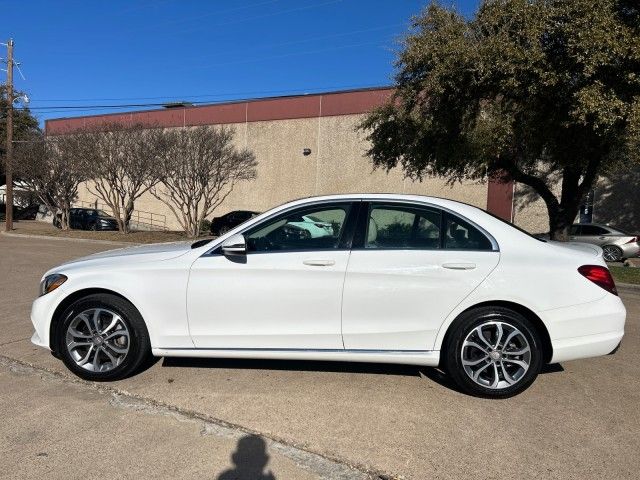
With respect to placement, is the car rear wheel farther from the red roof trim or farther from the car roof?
the car roof

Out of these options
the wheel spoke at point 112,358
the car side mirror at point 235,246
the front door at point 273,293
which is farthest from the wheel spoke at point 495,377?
the wheel spoke at point 112,358

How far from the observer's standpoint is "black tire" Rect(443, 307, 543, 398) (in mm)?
4125

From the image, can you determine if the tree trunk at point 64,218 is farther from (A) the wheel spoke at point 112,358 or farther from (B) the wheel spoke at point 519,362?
(B) the wheel spoke at point 519,362

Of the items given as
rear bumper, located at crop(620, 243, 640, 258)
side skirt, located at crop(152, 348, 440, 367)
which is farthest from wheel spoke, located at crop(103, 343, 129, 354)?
rear bumper, located at crop(620, 243, 640, 258)

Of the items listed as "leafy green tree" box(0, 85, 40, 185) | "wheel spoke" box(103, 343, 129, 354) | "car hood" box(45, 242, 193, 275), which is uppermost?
"leafy green tree" box(0, 85, 40, 185)

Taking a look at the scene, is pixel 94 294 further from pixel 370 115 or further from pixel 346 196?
pixel 370 115

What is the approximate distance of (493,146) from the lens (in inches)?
475

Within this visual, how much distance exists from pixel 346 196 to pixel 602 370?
2.96 m

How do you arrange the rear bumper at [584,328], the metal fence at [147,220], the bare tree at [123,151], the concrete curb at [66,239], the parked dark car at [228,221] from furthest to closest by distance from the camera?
the metal fence at [147,220] → the parked dark car at [228,221] → the bare tree at [123,151] → the concrete curb at [66,239] → the rear bumper at [584,328]

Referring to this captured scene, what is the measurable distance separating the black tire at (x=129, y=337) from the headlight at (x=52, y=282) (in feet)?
0.71

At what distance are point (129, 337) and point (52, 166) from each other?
23.8 m

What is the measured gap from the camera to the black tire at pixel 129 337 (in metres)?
4.36

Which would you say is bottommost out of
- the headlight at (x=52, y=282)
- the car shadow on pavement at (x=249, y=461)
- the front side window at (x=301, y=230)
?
the car shadow on pavement at (x=249, y=461)

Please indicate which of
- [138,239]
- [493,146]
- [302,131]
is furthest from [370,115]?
[302,131]
